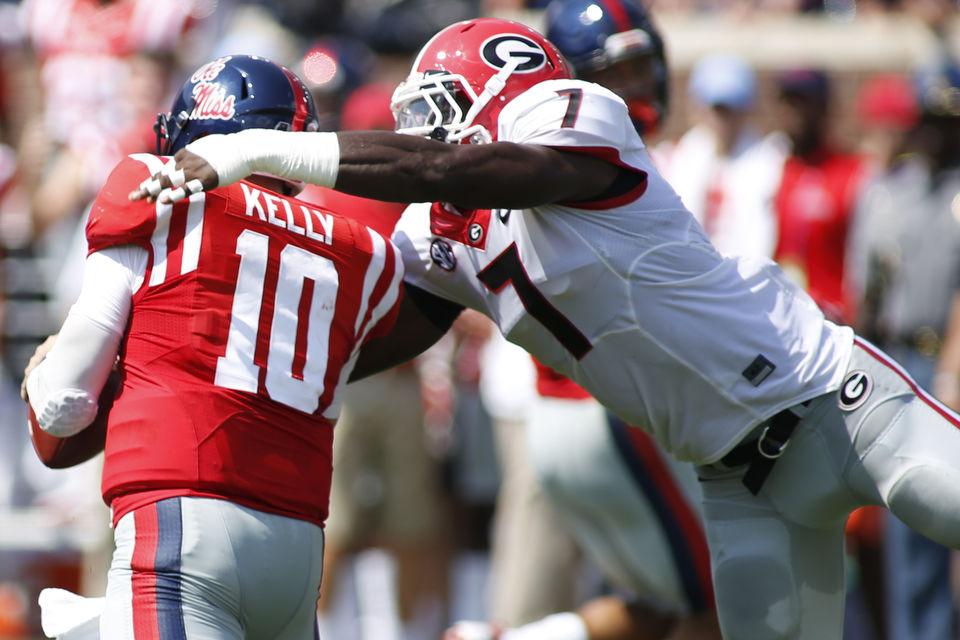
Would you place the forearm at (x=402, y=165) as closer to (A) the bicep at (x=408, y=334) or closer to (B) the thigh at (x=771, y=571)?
(A) the bicep at (x=408, y=334)

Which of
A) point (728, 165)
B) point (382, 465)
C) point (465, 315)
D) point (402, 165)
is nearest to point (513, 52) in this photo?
point (402, 165)

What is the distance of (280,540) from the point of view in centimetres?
278

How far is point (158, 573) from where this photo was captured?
2.64 m

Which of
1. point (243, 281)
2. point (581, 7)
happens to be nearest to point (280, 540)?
point (243, 281)

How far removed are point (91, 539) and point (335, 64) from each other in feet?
7.95

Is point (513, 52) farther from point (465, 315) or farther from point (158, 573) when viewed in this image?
point (465, 315)

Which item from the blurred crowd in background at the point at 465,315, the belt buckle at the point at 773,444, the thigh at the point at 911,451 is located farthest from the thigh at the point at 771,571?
the blurred crowd in background at the point at 465,315

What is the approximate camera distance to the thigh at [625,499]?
426 cm

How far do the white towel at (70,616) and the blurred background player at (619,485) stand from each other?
5.46 ft

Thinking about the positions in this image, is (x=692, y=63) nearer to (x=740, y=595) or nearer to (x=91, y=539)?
(x=91, y=539)

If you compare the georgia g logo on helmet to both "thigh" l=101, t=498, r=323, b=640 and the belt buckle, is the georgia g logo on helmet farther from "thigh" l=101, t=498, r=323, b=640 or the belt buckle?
"thigh" l=101, t=498, r=323, b=640

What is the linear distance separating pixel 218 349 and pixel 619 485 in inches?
74.7

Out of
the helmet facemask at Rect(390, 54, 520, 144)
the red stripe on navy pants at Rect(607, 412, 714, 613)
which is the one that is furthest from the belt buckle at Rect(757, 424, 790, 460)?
the red stripe on navy pants at Rect(607, 412, 714, 613)

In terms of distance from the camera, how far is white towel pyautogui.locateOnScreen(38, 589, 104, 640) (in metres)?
2.75
